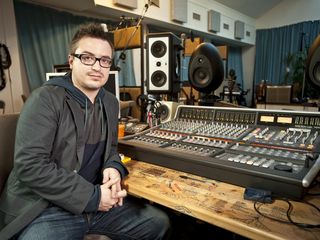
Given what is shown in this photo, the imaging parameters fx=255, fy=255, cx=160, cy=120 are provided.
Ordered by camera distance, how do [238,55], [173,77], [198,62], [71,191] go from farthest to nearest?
[238,55] → [173,77] → [198,62] → [71,191]

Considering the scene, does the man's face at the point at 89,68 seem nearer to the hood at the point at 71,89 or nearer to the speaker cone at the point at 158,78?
the hood at the point at 71,89

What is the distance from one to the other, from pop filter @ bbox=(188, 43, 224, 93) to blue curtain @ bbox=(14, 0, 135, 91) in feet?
8.77

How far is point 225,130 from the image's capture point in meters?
1.24

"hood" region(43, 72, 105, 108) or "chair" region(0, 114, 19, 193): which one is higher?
"hood" region(43, 72, 105, 108)

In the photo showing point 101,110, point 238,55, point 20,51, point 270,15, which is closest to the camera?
point 101,110

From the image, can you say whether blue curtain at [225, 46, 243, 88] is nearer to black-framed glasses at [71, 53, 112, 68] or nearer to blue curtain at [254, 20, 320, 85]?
blue curtain at [254, 20, 320, 85]

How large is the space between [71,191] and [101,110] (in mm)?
399

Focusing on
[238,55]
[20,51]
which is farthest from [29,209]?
[238,55]

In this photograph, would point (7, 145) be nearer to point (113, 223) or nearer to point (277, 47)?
point (113, 223)

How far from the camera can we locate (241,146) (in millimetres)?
1057

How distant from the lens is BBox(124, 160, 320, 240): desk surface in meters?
0.63

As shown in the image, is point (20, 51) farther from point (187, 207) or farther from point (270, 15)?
point (270, 15)

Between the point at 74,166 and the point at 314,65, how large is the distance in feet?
3.77

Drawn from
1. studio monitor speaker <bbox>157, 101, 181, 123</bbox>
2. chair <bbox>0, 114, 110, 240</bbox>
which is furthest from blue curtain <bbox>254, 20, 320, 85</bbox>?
chair <bbox>0, 114, 110, 240</bbox>
